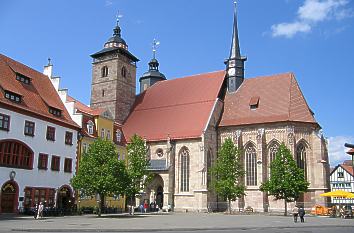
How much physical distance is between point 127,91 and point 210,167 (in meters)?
19.7

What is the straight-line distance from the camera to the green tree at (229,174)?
139 feet

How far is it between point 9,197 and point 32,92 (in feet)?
32.6

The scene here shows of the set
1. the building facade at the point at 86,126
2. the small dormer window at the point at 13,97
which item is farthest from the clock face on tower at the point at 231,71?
the small dormer window at the point at 13,97

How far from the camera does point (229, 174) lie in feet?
141

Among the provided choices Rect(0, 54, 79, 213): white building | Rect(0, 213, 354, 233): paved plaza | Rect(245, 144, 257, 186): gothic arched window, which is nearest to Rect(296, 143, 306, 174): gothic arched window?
Rect(245, 144, 257, 186): gothic arched window

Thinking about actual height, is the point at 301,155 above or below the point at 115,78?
below

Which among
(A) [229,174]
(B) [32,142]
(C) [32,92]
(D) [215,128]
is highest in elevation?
(C) [32,92]

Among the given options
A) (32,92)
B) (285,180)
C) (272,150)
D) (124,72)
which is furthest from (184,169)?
(32,92)

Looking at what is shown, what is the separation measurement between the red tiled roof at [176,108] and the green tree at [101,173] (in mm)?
16603

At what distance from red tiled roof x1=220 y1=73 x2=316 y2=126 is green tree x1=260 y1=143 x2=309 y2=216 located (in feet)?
21.9

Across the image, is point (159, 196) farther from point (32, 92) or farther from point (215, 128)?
point (32, 92)

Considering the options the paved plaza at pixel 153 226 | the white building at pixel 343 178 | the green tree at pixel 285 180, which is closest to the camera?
the paved plaza at pixel 153 226

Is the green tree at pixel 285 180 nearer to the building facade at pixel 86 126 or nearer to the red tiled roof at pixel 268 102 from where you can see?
the red tiled roof at pixel 268 102

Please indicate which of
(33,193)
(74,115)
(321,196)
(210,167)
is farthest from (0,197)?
(321,196)
